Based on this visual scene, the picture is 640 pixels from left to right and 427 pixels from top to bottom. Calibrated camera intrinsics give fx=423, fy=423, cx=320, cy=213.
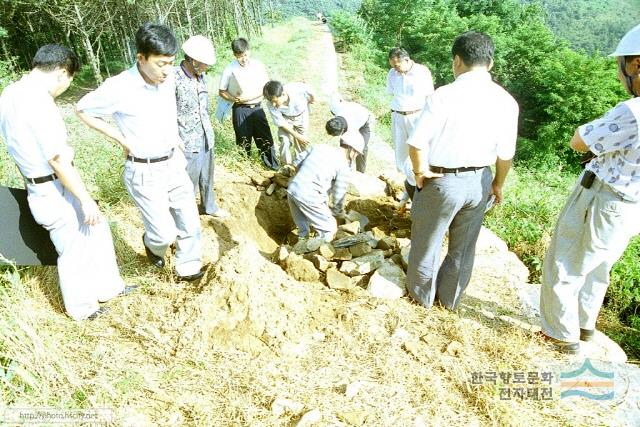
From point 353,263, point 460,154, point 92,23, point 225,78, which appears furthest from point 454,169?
point 92,23

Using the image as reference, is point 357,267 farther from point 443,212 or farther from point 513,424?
point 513,424

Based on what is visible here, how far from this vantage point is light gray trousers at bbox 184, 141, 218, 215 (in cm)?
394

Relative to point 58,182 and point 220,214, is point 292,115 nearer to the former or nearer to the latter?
point 220,214

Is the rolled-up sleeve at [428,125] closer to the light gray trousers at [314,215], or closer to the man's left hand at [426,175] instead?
the man's left hand at [426,175]

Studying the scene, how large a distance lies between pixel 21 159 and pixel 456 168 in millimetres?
2545

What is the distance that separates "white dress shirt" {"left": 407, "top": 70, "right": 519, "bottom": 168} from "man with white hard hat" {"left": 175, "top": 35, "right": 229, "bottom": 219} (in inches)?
79.6

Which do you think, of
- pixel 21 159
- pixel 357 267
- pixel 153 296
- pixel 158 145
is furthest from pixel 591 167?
pixel 21 159

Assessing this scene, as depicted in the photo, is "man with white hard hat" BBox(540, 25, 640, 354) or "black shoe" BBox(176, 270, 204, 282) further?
"black shoe" BBox(176, 270, 204, 282)

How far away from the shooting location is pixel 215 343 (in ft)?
8.86

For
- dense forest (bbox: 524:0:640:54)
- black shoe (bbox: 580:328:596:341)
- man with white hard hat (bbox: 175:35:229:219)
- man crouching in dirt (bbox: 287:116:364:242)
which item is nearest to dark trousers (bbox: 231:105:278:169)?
man with white hard hat (bbox: 175:35:229:219)

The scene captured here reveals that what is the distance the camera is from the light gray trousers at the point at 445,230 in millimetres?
2631

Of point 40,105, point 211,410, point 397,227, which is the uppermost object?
point 40,105

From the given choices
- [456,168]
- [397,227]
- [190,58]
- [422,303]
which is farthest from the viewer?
[397,227]

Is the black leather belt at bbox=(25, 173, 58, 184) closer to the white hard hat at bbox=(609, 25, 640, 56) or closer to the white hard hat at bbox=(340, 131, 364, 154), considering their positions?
the white hard hat at bbox=(340, 131, 364, 154)
